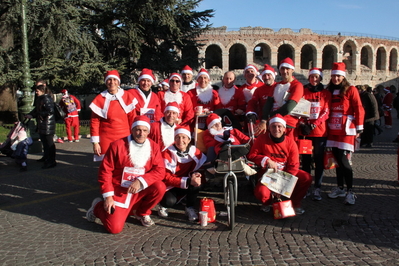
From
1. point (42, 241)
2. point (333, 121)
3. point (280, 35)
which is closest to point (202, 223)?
point (42, 241)

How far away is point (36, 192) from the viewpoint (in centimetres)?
606

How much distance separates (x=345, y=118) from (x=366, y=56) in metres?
48.4

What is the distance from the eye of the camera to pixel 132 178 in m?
4.33

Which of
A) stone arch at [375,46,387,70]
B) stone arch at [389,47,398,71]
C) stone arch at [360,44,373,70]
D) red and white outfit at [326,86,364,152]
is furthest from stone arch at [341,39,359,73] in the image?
red and white outfit at [326,86,364,152]

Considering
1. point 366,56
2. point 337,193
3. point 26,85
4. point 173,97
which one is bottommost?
point 337,193

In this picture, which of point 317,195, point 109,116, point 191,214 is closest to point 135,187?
point 191,214

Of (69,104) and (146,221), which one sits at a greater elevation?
(69,104)

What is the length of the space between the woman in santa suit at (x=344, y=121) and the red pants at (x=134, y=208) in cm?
279

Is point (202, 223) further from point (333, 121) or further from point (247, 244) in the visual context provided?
point (333, 121)

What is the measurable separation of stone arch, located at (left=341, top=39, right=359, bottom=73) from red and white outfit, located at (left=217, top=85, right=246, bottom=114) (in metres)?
41.9

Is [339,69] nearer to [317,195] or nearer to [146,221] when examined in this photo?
[317,195]

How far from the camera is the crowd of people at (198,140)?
14.3ft

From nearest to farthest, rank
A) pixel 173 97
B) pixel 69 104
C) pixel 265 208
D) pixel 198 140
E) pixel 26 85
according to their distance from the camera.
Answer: pixel 265 208 < pixel 198 140 < pixel 173 97 < pixel 26 85 < pixel 69 104

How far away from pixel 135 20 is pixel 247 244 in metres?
16.6
